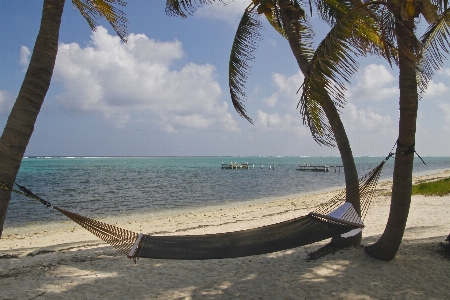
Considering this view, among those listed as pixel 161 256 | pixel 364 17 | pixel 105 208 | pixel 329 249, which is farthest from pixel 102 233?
pixel 105 208

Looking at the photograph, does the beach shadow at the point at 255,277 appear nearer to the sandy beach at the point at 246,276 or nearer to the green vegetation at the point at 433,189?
the sandy beach at the point at 246,276

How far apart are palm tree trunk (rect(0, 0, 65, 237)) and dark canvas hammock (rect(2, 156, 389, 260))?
2.81 feet

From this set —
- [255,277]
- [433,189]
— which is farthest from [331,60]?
[433,189]

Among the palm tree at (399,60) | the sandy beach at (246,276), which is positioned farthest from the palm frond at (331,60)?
the sandy beach at (246,276)

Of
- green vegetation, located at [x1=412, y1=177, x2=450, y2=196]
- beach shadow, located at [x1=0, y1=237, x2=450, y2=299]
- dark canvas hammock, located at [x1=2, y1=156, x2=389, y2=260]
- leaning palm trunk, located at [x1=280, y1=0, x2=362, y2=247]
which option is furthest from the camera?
green vegetation, located at [x1=412, y1=177, x2=450, y2=196]

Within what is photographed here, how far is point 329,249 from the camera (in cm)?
446

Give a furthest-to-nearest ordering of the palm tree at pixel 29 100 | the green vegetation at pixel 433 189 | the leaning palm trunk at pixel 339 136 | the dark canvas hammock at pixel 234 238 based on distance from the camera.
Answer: the green vegetation at pixel 433 189 < the leaning palm trunk at pixel 339 136 < the dark canvas hammock at pixel 234 238 < the palm tree at pixel 29 100

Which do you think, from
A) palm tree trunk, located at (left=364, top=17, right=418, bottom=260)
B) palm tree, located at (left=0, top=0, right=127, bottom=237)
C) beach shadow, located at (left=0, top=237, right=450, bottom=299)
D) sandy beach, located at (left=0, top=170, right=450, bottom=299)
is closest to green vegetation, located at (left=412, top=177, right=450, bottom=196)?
sandy beach, located at (left=0, top=170, right=450, bottom=299)

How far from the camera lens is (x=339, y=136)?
4.25 m

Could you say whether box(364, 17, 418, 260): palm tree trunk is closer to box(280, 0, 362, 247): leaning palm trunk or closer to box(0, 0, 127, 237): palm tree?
box(280, 0, 362, 247): leaning palm trunk

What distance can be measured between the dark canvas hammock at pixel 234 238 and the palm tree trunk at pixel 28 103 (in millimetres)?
855

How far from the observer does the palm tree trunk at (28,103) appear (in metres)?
2.36

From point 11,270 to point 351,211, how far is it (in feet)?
14.0

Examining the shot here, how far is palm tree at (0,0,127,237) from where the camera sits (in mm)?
2354
